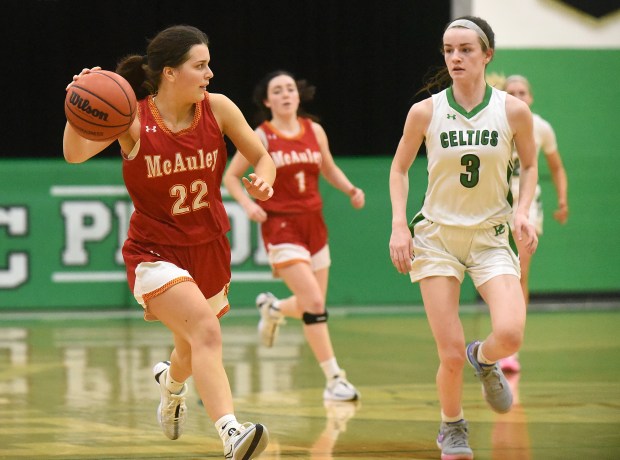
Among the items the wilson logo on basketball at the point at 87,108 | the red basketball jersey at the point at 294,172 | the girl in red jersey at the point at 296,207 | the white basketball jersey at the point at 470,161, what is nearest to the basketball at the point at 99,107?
the wilson logo on basketball at the point at 87,108

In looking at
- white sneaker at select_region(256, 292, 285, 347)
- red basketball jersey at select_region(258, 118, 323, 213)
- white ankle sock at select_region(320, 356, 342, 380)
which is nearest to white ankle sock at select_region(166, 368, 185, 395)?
white ankle sock at select_region(320, 356, 342, 380)

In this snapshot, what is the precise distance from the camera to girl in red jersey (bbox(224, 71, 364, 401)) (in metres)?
7.35

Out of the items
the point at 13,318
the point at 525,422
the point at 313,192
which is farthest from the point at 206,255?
the point at 13,318

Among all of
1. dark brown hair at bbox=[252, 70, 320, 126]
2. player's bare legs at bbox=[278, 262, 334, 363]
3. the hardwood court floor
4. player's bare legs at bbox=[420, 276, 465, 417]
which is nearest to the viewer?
player's bare legs at bbox=[420, 276, 465, 417]

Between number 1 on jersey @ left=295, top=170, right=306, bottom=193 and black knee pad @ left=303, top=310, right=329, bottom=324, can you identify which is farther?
number 1 on jersey @ left=295, top=170, right=306, bottom=193

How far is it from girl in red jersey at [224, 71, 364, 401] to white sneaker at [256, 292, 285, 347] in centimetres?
28

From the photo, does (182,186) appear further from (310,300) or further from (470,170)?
(310,300)

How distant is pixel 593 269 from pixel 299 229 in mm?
5567

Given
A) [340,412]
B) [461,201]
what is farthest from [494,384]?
[340,412]

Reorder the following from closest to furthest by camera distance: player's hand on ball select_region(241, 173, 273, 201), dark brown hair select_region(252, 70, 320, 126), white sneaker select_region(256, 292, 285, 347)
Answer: player's hand on ball select_region(241, 173, 273, 201), dark brown hair select_region(252, 70, 320, 126), white sneaker select_region(256, 292, 285, 347)

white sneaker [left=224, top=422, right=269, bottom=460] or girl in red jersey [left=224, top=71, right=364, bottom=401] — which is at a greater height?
girl in red jersey [left=224, top=71, right=364, bottom=401]

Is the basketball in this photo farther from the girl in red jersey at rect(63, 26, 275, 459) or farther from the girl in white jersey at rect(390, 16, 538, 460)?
the girl in white jersey at rect(390, 16, 538, 460)

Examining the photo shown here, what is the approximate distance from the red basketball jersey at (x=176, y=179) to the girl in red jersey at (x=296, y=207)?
2.16 m

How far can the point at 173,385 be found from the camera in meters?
5.63
